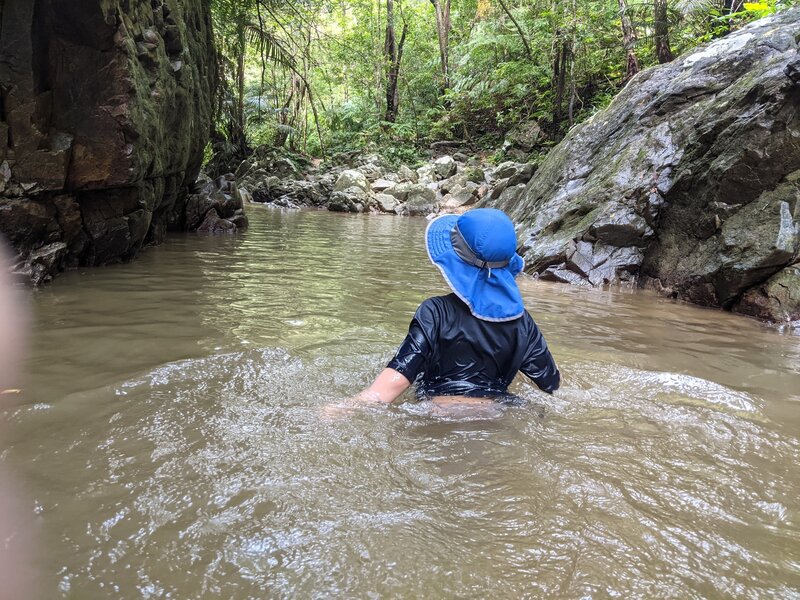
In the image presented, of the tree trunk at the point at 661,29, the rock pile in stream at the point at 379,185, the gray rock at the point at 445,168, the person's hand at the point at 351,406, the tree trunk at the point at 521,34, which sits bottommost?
the person's hand at the point at 351,406

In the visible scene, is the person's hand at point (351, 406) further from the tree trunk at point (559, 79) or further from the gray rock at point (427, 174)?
the gray rock at point (427, 174)

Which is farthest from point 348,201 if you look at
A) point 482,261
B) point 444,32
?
point 482,261

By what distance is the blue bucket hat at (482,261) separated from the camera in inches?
94.4

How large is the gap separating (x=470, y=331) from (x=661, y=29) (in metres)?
14.1

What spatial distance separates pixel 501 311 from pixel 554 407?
2.52 ft

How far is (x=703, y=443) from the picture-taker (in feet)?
8.12

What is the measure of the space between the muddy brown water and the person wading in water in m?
0.17

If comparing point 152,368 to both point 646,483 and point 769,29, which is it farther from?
point 769,29

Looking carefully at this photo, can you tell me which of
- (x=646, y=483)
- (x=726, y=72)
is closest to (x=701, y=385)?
(x=646, y=483)

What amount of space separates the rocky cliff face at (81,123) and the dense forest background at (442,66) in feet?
14.0

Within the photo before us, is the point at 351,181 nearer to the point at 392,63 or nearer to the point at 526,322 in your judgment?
the point at 392,63

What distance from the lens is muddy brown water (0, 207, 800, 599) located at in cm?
153

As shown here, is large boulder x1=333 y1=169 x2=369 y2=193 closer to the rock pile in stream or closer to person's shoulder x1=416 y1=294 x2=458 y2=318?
the rock pile in stream

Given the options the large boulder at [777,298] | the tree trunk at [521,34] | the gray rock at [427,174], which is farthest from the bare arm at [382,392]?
the tree trunk at [521,34]
